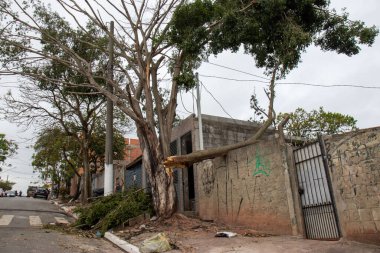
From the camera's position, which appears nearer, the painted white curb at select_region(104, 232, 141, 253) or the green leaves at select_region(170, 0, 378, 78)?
the painted white curb at select_region(104, 232, 141, 253)

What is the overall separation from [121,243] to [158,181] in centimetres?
280

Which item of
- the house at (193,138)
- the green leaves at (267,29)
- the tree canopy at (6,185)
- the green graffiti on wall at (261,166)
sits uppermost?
the tree canopy at (6,185)

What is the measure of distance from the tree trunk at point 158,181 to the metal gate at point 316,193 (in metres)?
4.39

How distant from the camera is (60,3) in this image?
40.3 feet

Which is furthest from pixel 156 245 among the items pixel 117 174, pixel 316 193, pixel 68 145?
pixel 68 145

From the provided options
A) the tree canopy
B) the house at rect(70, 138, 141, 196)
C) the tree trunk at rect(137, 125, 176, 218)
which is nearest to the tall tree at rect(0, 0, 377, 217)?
the tree trunk at rect(137, 125, 176, 218)

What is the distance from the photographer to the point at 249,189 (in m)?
9.20

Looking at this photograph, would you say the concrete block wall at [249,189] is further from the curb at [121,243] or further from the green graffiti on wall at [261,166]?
the curb at [121,243]

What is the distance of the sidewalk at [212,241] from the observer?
21.2 ft

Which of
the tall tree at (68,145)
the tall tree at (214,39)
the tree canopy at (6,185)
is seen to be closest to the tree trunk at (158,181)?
the tall tree at (214,39)

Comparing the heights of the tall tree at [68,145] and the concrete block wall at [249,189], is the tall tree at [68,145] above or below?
above

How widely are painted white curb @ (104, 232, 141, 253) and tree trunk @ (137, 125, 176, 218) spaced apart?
1.66 metres

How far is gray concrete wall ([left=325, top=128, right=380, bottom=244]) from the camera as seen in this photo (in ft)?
20.5

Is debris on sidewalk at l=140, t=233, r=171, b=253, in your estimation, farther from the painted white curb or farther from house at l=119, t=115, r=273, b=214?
house at l=119, t=115, r=273, b=214
